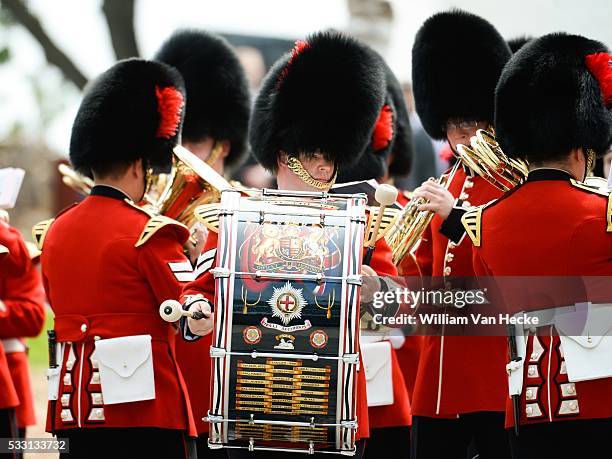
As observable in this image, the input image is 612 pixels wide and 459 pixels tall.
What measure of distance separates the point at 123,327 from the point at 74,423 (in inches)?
14.6

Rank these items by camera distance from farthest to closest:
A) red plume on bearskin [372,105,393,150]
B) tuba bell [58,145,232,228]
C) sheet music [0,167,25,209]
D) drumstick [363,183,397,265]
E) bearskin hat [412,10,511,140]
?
red plume on bearskin [372,105,393,150]
sheet music [0,167,25,209]
bearskin hat [412,10,511,140]
tuba bell [58,145,232,228]
drumstick [363,183,397,265]

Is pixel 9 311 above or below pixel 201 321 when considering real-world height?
above

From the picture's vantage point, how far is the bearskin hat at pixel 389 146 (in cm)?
578

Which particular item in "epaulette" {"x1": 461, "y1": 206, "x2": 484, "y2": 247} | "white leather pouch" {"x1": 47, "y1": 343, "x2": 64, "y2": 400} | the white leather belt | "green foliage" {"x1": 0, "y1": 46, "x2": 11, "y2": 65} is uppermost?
"green foliage" {"x1": 0, "y1": 46, "x2": 11, "y2": 65}

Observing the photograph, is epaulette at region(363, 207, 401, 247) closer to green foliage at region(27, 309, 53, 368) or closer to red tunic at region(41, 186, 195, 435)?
red tunic at region(41, 186, 195, 435)

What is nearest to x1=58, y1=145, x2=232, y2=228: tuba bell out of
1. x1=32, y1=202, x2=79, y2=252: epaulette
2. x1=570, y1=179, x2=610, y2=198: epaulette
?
x1=32, y1=202, x2=79, y2=252: epaulette

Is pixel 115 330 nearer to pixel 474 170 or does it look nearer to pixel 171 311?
pixel 171 311

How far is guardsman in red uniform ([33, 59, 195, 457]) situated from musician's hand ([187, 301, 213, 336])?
35 centimetres

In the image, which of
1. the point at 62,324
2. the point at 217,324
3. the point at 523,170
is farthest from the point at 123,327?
the point at 523,170

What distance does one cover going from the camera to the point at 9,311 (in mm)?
5879

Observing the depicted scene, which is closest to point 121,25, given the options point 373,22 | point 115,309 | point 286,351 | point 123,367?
point 373,22

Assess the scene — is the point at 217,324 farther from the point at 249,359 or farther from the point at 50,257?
the point at 50,257

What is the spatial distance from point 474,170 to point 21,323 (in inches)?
85.7

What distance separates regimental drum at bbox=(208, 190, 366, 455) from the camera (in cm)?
388
